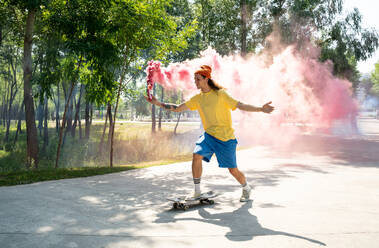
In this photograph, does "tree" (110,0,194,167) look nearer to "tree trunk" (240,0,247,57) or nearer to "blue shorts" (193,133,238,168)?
"blue shorts" (193,133,238,168)

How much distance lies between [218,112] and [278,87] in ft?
45.5

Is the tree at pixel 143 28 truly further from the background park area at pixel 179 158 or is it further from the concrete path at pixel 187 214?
the concrete path at pixel 187 214

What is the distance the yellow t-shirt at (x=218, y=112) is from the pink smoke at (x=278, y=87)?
6.48m

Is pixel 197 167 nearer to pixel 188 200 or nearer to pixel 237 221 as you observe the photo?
pixel 188 200

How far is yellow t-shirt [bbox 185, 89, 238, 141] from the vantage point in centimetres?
488

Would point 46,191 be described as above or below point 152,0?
below

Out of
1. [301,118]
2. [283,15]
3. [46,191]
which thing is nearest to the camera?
[46,191]

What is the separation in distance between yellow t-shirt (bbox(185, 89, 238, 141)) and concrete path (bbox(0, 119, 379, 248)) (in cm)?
109

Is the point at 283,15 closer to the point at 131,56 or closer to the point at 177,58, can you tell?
the point at 177,58

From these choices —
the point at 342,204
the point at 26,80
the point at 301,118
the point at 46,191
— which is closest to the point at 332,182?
the point at 342,204

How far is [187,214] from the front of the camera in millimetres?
4410

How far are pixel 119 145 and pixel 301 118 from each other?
12.5 meters

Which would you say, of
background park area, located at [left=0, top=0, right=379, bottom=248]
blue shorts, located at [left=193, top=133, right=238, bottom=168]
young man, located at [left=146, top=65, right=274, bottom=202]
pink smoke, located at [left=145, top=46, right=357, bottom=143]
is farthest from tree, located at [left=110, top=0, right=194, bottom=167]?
blue shorts, located at [left=193, top=133, right=238, bottom=168]

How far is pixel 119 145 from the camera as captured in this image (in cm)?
2317
